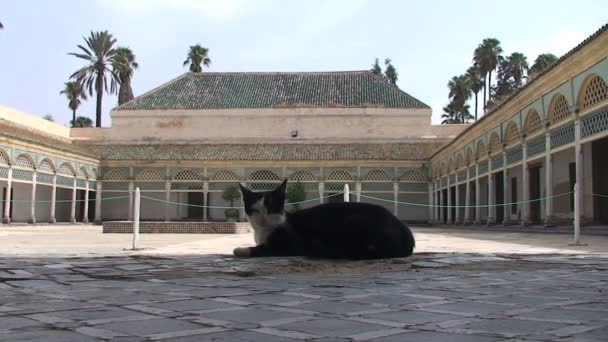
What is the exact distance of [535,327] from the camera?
269 cm

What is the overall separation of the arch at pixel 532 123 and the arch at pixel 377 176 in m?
15.7

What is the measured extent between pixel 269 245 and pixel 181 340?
339 cm

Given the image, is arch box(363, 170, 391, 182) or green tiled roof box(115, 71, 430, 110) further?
green tiled roof box(115, 71, 430, 110)

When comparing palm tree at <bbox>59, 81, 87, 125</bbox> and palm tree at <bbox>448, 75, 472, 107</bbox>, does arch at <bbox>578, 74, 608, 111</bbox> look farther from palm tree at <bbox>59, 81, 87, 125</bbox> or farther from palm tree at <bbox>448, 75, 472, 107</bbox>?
palm tree at <bbox>59, 81, 87, 125</bbox>

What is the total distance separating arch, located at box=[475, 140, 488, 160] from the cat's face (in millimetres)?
20837

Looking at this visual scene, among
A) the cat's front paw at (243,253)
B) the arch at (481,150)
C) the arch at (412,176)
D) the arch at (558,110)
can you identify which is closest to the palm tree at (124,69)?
the arch at (412,176)

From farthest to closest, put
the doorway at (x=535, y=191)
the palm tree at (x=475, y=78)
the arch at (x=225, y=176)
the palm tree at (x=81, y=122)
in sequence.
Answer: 1. the palm tree at (x=81, y=122)
2. the palm tree at (x=475, y=78)
3. the arch at (x=225, y=176)
4. the doorway at (x=535, y=191)

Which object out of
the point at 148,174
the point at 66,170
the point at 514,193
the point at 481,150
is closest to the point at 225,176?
the point at 148,174

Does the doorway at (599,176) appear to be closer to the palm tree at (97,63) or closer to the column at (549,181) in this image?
the column at (549,181)

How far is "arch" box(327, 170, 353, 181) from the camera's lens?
35.6 metres

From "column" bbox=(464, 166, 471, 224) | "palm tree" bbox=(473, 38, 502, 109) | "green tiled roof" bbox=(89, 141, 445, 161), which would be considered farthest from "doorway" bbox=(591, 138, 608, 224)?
"palm tree" bbox=(473, 38, 502, 109)

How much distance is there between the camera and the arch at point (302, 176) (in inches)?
1417

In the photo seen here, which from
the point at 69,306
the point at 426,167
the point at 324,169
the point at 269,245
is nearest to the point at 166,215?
the point at 324,169

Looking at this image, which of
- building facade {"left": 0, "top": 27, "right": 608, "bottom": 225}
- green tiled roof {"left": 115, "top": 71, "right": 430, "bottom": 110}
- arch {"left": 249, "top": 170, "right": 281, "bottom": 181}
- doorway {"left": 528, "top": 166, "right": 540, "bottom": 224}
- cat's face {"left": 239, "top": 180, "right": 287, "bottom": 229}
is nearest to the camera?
cat's face {"left": 239, "top": 180, "right": 287, "bottom": 229}
